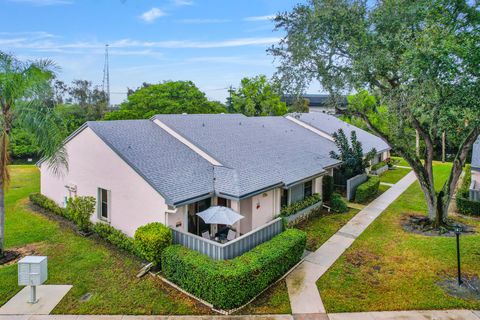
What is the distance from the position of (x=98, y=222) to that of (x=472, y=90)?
15.9 meters

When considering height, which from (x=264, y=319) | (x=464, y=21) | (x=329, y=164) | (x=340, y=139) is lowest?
(x=264, y=319)

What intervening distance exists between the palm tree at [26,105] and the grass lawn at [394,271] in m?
10.9

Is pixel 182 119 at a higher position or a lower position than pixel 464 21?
lower

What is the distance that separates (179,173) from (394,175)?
24.3 m

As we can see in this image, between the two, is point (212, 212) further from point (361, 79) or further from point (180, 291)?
point (361, 79)

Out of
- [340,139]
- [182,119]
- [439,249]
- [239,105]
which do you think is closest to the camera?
[439,249]

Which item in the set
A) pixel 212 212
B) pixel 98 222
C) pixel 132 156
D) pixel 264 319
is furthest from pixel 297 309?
pixel 98 222

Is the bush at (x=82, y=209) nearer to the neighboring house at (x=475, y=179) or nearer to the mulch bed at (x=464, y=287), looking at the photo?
the mulch bed at (x=464, y=287)

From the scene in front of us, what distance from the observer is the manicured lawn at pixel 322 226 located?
14.5m

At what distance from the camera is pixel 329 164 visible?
20.0m

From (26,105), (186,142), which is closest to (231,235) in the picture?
(186,142)

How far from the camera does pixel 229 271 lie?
9.08m

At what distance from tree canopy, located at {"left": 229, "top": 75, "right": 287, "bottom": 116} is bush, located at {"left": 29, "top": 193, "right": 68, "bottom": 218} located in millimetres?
32855

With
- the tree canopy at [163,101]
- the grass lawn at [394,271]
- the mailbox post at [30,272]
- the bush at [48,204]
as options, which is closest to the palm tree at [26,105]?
the mailbox post at [30,272]
